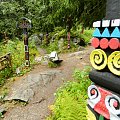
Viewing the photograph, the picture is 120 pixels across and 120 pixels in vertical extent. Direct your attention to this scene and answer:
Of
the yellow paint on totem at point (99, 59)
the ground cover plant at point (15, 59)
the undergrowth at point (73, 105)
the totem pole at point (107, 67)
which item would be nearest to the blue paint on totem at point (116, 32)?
the totem pole at point (107, 67)

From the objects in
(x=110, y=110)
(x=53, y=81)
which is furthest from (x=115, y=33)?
(x=53, y=81)

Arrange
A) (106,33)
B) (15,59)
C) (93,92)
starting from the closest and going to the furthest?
1. (106,33)
2. (93,92)
3. (15,59)

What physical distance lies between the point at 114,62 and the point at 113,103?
444mm

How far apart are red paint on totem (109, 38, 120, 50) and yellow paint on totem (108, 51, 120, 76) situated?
0.06m

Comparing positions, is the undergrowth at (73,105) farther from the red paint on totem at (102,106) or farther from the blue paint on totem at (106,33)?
the blue paint on totem at (106,33)

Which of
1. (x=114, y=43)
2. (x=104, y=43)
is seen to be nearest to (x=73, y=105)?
(x=104, y=43)

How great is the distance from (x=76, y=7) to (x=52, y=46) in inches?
400

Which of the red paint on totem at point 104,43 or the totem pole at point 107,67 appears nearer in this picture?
the totem pole at point 107,67

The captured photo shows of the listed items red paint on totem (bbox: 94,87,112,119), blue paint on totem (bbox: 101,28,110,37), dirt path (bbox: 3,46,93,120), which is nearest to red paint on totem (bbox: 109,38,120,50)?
blue paint on totem (bbox: 101,28,110,37)

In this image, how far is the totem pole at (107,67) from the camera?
2.39 metres

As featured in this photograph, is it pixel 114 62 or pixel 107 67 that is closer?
pixel 114 62

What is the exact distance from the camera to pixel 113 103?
2.47 m

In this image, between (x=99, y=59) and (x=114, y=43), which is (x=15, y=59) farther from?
(x=114, y=43)

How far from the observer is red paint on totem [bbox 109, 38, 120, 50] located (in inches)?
93.0
